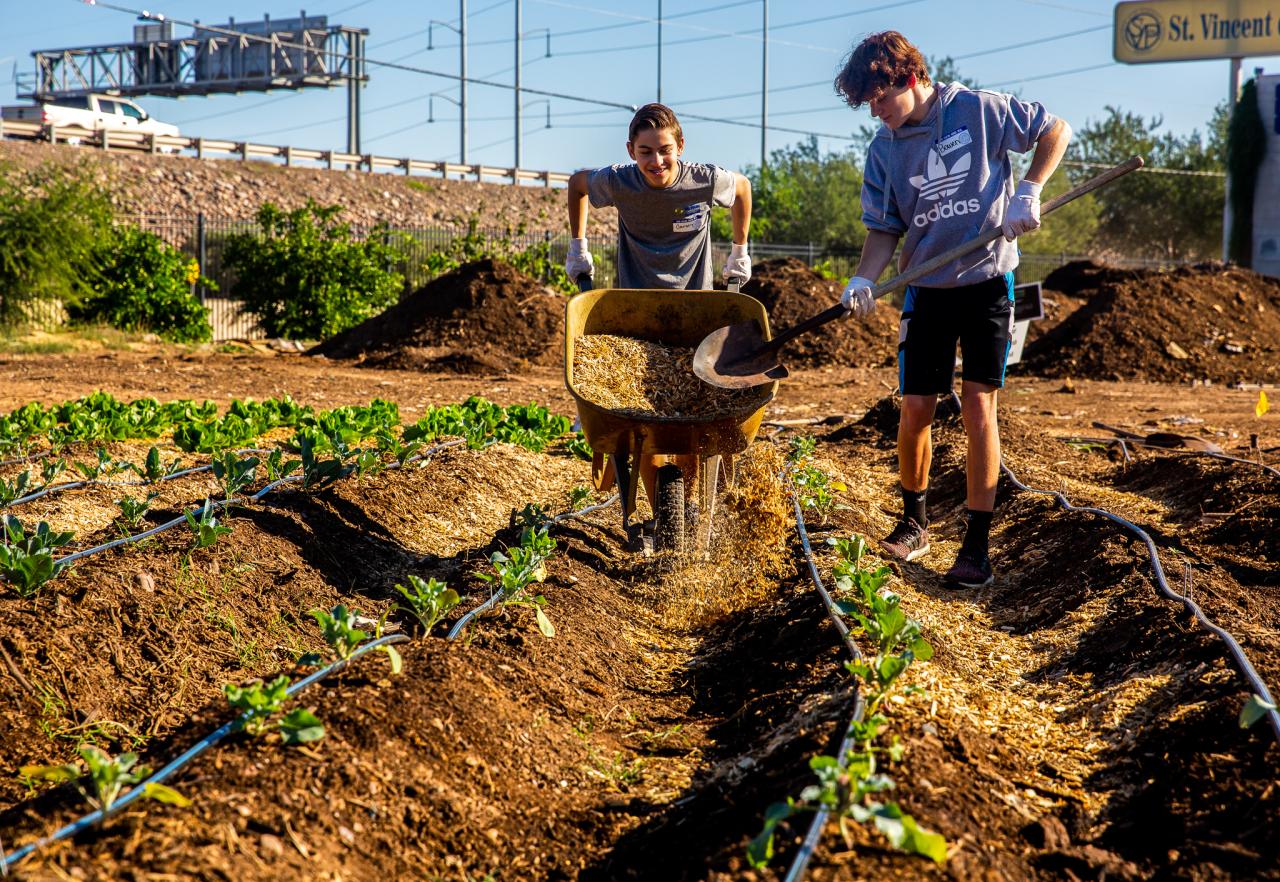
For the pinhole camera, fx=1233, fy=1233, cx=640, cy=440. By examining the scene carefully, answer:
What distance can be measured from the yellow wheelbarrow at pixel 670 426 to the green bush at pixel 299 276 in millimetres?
14236

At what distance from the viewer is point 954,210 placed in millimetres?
4367

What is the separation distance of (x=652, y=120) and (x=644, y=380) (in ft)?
3.23

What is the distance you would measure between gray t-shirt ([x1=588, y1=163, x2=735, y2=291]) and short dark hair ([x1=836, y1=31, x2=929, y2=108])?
74 cm

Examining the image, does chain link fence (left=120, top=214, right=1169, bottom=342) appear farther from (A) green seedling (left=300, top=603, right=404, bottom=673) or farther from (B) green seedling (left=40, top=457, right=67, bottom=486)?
(A) green seedling (left=300, top=603, right=404, bottom=673)

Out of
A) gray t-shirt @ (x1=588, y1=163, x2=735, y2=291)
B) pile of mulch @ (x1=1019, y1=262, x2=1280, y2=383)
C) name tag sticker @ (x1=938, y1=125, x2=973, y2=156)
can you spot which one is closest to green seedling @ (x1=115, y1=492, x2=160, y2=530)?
gray t-shirt @ (x1=588, y1=163, x2=735, y2=291)

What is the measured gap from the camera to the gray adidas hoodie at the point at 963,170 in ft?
14.2

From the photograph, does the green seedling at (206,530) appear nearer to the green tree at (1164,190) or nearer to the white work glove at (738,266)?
the white work glove at (738,266)

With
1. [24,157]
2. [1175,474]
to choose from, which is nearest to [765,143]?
[24,157]

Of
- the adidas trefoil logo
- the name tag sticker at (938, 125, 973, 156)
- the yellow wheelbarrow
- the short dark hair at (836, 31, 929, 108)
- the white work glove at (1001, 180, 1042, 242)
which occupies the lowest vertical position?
the yellow wheelbarrow

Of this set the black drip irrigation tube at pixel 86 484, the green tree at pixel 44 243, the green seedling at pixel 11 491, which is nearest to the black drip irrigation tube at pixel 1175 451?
the black drip irrigation tube at pixel 86 484

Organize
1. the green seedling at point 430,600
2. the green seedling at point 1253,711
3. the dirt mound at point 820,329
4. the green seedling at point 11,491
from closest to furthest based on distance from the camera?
the green seedling at point 1253,711, the green seedling at point 430,600, the green seedling at point 11,491, the dirt mound at point 820,329

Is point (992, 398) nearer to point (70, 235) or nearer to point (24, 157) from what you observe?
point (70, 235)

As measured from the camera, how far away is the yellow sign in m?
27.8

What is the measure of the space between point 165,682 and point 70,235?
1420 cm
